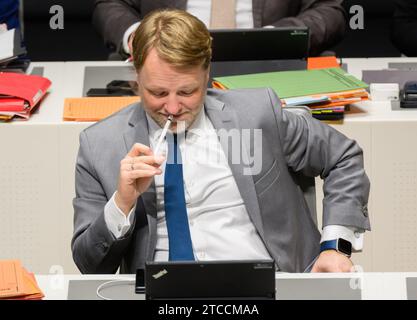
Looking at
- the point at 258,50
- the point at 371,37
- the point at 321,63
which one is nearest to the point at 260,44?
the point at 258,50

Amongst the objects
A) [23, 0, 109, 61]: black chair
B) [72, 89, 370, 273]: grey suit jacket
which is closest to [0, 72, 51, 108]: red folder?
[72, 89, 370, 273]: grey suit jacket

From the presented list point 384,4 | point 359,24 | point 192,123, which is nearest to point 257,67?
point 359,24

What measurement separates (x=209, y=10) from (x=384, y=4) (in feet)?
6.20

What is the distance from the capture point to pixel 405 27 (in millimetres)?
4605

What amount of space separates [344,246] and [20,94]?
1.47 m

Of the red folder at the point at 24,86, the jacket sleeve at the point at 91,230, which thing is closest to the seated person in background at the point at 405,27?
the red folder at the point at 24,86

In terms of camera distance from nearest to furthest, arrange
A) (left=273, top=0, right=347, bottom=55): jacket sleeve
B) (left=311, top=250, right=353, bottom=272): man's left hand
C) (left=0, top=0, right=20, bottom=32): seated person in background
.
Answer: (left=311, top=250, right=353, bottom=272): man's left hand → (left=273, top=0, right=347, bottom=55): jacket sleeve → (left=0, top=0, right=20, bottom=32): seated person in background

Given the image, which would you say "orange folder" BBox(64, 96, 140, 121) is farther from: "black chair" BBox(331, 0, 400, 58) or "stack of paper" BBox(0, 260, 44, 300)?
"black chair" BBox(331, 0, 400, 58)

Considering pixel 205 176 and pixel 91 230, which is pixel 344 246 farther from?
pixel 91 230

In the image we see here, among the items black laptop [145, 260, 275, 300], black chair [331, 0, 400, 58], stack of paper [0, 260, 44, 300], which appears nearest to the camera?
black laptop [145, 260, 275, 300]

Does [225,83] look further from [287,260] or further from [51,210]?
[287,260]

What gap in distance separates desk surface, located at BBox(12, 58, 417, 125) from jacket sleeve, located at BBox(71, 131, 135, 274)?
96cm

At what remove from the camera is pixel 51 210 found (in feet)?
12.2

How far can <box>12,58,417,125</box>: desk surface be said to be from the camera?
366 cm
